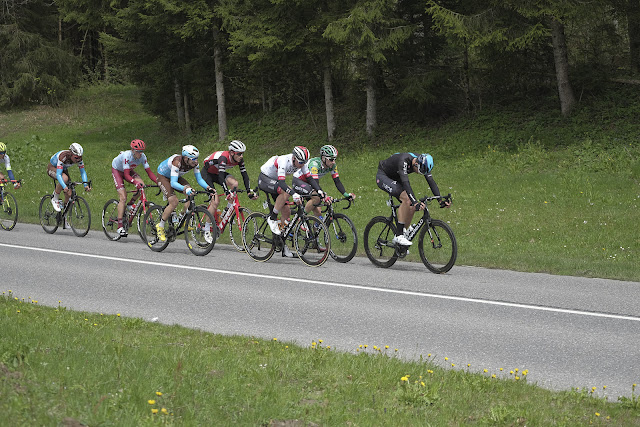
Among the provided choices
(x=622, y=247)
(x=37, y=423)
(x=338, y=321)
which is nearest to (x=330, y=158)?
(x=338, y=321)

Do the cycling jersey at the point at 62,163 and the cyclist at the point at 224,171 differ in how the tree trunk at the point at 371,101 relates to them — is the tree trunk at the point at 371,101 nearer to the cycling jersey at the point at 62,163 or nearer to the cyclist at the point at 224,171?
the cycling jersey at the point at 62,163

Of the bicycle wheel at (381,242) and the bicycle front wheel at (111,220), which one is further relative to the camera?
the bicycle front wheel at (111,220)

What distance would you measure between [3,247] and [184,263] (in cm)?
441

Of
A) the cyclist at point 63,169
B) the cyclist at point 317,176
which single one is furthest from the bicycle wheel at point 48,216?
the cyclist at point 317,176

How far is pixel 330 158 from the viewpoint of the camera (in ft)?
40.5

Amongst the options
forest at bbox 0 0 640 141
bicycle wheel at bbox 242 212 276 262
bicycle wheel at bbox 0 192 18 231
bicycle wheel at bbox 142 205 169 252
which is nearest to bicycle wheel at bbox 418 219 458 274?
bicycle wheel at bbox 242 212 276 262

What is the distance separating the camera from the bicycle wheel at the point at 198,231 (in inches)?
541

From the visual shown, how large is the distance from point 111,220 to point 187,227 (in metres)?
3.05

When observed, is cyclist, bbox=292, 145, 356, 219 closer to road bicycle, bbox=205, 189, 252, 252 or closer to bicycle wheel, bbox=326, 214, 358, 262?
Result: bicycle wheel, bbox=326, 214, 358, 262


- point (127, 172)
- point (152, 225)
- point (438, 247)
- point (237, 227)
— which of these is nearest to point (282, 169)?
point (237, 227)

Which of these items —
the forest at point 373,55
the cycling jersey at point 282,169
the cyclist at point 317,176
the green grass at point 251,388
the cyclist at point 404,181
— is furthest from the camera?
the forest at point 373,55

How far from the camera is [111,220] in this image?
16.2m

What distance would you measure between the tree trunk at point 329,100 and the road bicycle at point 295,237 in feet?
49.8

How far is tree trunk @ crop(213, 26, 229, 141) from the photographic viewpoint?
32441 millimetres
